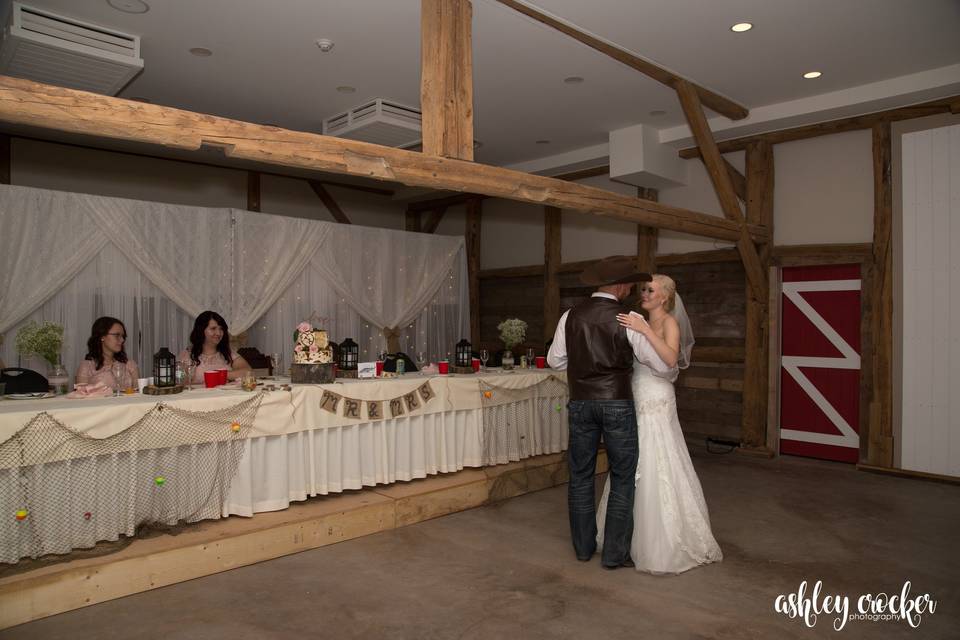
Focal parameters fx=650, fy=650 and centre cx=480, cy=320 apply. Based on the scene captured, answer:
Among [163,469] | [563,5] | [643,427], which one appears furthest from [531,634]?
[563,5]

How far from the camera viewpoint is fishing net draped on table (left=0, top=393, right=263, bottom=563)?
2867 millimetres

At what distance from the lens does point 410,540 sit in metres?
3.85

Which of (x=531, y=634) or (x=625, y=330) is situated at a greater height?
(x=625, y=330)

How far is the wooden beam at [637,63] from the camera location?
4367 mm

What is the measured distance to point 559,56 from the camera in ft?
16.5

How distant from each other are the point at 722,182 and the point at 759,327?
1542 millimetres

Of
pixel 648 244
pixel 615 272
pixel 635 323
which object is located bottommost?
pixel 635 323

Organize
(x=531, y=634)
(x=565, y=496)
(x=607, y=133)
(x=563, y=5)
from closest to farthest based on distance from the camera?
(x=531, y=634)
(x=563, y=5)
(x=565, y=496)
(x=607, y=133)

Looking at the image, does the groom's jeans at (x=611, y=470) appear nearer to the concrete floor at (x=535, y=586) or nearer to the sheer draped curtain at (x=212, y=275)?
the concrete floor at (x=535, y=586)

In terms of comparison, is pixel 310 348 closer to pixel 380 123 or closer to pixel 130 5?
pixel 130 5

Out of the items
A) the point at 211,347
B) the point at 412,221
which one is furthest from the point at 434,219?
the point at 211,347

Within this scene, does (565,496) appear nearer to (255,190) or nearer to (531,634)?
(531,634)

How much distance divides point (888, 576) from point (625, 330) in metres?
1.87

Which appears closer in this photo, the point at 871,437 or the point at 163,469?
the point at 163,469
